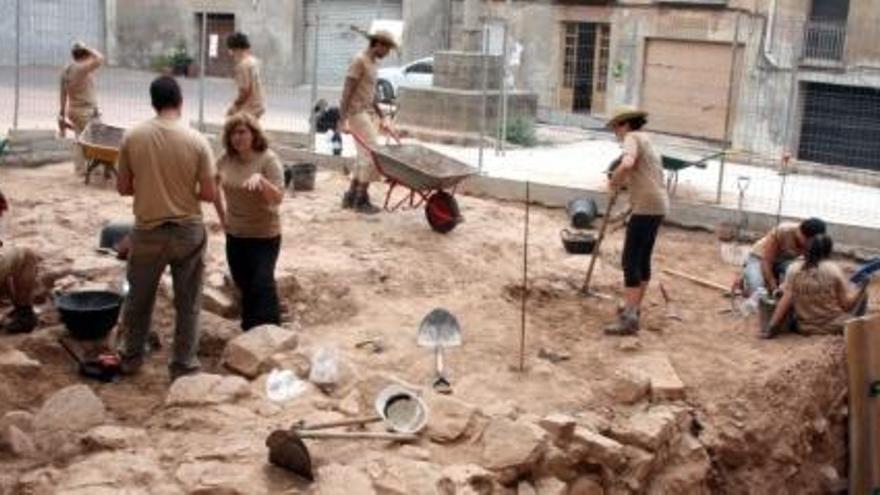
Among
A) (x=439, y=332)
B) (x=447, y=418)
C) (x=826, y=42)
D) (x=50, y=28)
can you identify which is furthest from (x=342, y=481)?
(x=50, y=28)

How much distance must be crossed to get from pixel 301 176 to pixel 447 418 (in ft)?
21.5

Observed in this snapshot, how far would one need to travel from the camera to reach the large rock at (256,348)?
6.75 m

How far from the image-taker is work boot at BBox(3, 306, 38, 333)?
7079 mm

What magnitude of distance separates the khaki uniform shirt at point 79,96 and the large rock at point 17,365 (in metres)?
6.46

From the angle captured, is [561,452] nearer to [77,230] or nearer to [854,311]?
[854,311]

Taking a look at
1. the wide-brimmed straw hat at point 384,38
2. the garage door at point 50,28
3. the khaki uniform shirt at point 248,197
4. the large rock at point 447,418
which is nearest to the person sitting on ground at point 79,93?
the wide-brimmed straw hat at point 384,38

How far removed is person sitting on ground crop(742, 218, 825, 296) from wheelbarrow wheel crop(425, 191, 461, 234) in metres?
2.87

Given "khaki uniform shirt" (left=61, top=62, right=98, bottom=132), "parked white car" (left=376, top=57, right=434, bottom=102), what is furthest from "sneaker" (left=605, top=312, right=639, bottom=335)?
"parked white car" (left=376, top=57, right=434, bottom=102)

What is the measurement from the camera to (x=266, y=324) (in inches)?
284

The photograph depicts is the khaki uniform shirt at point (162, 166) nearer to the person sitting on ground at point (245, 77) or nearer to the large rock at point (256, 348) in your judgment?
the large rock at point (256, 348)

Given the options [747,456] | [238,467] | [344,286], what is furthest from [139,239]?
[747,456]

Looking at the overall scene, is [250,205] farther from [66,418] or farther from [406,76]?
[406,76]

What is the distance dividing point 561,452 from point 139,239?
2.86 metres

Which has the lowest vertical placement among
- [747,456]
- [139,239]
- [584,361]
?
[747,456]
